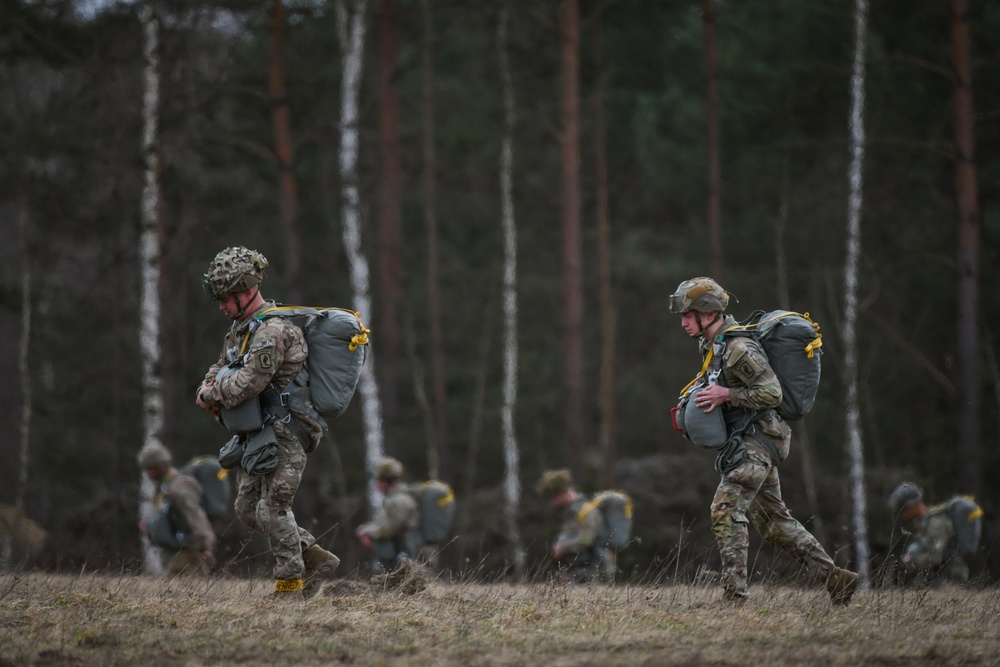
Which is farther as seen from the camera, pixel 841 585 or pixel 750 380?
pixel 841 585

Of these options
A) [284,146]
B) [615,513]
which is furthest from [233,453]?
[284,146]

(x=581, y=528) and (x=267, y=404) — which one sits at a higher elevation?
(x=267, y=404)

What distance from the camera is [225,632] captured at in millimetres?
6570

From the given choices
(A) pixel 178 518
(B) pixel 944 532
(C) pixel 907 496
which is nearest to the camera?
(A) pixel 178 518

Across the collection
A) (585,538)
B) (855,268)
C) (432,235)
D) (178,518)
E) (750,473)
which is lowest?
(585,538)

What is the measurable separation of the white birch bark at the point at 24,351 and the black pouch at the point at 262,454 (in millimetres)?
16787

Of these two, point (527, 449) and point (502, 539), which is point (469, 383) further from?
point (502, 539)

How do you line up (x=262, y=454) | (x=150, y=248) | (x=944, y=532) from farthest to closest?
(x=150, y=248), (x=944, y=532), (x=262, y=454)

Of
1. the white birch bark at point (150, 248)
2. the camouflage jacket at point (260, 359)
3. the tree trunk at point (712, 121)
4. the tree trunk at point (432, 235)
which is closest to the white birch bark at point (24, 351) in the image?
the white birch bark at point (150, 248)

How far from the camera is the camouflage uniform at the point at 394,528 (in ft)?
44.5

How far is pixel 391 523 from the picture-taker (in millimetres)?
13570

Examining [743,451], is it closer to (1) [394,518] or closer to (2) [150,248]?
(1) [394,518]

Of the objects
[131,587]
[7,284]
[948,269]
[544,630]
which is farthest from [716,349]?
[7,284]

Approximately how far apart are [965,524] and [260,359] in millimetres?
8674
